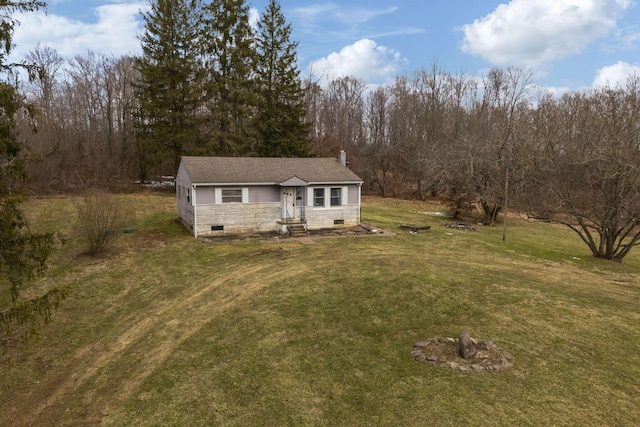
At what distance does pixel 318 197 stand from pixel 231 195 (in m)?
5.01

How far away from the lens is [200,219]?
20.3 m

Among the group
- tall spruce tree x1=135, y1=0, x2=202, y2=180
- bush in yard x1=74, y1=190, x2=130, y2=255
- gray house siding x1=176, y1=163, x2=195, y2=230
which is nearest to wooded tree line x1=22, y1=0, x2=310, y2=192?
tall spruce tree x1=135, y1=0, x2=202, y2=180

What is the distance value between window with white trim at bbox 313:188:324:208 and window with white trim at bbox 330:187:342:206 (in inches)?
26.2

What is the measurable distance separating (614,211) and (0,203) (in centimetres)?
2345

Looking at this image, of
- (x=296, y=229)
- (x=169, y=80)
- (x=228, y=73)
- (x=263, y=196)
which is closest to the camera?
(x=263, y=196)

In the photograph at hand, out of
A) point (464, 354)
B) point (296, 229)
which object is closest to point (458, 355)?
point (464, 354)

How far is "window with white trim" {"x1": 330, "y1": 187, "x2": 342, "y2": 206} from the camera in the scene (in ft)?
75.3

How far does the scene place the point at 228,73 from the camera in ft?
123

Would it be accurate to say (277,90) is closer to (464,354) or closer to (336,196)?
(336,196)

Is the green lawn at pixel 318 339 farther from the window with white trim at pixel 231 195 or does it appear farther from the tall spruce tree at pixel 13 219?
the window with white trim at pixel 231 195

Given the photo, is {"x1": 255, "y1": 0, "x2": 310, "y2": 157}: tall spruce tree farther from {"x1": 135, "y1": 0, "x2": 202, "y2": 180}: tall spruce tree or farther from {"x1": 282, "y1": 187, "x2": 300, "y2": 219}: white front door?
{"x1": 282, "y1": 187, "x2": 300, "y2": 219}: white front door

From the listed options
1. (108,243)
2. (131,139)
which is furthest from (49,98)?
(108,243)

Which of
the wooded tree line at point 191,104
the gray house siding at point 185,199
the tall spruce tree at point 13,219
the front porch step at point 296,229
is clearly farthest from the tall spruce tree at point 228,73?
the tall spruce tree at point 13,219

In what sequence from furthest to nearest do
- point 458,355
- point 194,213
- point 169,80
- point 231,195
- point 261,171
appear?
point 169,80
point 261,171
point 231,195
point 194,213
point 458,355
